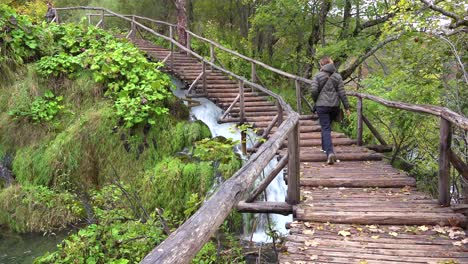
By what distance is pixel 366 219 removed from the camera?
4.61 m

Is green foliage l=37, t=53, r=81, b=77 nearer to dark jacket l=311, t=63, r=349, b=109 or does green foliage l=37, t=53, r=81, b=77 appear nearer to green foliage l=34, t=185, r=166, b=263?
green foliage l=34, t=185, r=166, b=263

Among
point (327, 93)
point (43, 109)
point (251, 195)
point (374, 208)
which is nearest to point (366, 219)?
point (374, 208)

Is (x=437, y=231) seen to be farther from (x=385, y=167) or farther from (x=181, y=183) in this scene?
(x=181, y=183)

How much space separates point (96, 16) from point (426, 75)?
16584 mm

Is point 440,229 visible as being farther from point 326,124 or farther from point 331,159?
point 326,124

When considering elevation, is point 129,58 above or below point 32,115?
above

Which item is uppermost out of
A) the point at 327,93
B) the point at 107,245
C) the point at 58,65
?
the point at 58,65

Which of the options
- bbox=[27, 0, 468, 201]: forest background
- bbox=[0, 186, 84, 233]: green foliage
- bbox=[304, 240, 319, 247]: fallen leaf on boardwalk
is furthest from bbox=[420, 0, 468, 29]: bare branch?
bbox=[0, 186, 84, 233]: green foliage

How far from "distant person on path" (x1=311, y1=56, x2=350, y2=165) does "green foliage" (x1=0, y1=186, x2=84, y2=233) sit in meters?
6.03

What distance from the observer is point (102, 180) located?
10.5 m

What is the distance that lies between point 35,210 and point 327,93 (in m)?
7.45

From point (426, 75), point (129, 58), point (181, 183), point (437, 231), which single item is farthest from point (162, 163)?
point (437, 231)

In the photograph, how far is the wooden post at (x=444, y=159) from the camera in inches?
186

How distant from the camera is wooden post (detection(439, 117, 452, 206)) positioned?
4.72m
